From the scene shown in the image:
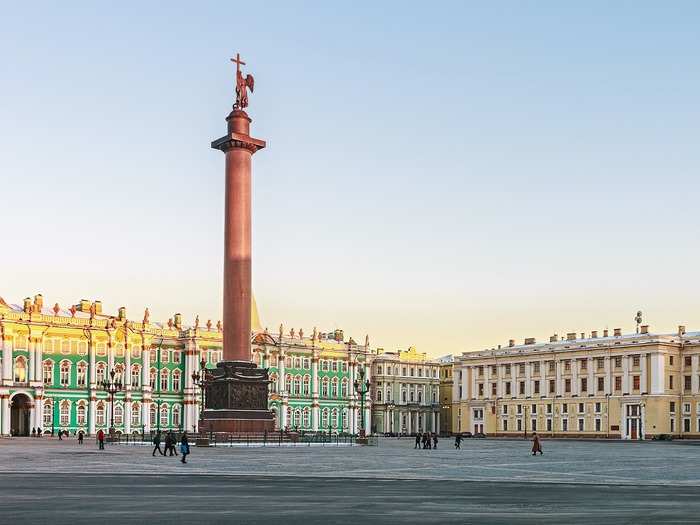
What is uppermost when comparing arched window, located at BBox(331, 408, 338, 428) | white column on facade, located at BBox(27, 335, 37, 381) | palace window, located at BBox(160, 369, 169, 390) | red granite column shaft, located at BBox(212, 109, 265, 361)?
red granite column shaft, located at BBox(212, 109, 265, 361)

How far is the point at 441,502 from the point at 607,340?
10784cm

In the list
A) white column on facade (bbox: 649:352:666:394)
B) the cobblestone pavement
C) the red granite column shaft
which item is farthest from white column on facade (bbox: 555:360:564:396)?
the cobblestone pavement

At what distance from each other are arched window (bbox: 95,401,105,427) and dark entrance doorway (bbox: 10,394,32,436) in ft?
28.5

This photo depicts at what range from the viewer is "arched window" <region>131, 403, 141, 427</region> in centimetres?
12494

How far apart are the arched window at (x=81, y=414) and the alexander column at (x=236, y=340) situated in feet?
194

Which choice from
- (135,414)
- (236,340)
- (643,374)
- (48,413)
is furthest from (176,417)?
(236,340)

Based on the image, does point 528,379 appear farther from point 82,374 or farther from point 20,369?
point 20,369

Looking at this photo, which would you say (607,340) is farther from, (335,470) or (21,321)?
(335,470)

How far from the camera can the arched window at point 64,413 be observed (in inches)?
4624

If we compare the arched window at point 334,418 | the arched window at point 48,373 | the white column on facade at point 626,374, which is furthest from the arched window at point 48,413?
the white column on facade at point 626,374

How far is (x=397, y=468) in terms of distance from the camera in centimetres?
3925

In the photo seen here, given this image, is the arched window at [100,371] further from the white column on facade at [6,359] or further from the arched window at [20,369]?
the white column on facade at [6,359]

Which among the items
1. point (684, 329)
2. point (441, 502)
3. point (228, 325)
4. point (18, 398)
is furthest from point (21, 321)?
point (441, 502)

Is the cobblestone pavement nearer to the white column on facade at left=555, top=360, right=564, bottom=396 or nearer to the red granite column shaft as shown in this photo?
the red granite column shaft
